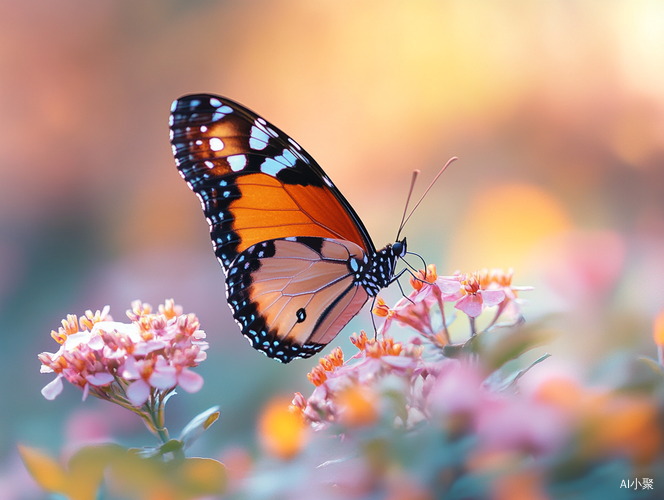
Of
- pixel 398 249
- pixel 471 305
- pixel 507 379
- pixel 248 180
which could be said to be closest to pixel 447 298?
pixel 471 305

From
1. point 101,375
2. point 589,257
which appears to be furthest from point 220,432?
point 589,257

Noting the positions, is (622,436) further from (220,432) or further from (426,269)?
(220,432)

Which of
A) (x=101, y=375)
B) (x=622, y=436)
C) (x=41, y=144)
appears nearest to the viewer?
(x=622, y=436)

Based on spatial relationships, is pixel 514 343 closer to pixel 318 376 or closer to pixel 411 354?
pixel 411 354

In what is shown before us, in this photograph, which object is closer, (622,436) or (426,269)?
(622,436)

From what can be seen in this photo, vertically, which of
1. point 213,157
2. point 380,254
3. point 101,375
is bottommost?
point 101,375

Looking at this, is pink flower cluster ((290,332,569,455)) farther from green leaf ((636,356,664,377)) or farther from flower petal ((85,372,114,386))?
flower petal ((85,372,114,386))

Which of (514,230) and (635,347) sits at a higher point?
(514,230)
